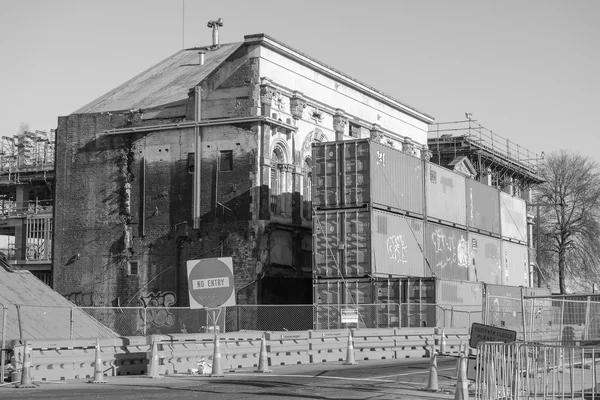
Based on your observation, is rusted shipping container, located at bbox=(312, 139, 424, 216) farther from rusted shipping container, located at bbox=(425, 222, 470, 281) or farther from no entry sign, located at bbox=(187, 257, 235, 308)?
no entry sign, located at bbox=(187, 257, 235, 308)

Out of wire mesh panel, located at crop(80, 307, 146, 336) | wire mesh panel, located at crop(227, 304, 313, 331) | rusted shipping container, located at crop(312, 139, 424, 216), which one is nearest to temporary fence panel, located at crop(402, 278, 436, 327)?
rusted shipping container, located at crop(312, 139, 424, 216)

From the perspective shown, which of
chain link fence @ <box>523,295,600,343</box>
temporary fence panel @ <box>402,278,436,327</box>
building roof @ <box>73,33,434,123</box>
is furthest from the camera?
building roof @ <box>73,33,434,123</box>

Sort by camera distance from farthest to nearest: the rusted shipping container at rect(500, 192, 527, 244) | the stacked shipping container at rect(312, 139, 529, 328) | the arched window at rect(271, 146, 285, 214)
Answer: the rusted shipping container at rect(500, 192, 527, 244)
the arched window at rect(271, 146, 285, 214)
the stacked shipping container at rect(312, 139, 529, 328)

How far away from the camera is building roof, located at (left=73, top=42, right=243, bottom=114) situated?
47000 mm

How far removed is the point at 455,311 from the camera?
117 feet

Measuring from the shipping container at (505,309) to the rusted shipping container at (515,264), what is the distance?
692cm

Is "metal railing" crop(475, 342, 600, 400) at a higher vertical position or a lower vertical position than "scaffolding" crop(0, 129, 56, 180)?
lower

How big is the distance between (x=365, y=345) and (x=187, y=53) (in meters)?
31.1

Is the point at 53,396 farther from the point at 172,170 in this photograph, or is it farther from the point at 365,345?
the point at 172,170

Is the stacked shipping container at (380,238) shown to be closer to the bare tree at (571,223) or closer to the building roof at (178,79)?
the building roof at (178,79)

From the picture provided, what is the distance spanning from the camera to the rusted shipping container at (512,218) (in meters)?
52.7

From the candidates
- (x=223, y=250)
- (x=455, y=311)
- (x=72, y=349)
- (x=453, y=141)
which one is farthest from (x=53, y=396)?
(x=453, y=141)

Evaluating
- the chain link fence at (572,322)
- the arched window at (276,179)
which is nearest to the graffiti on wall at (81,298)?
the arched window at (276,179)

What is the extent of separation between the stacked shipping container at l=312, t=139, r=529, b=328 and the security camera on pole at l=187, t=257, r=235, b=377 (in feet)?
51.9
